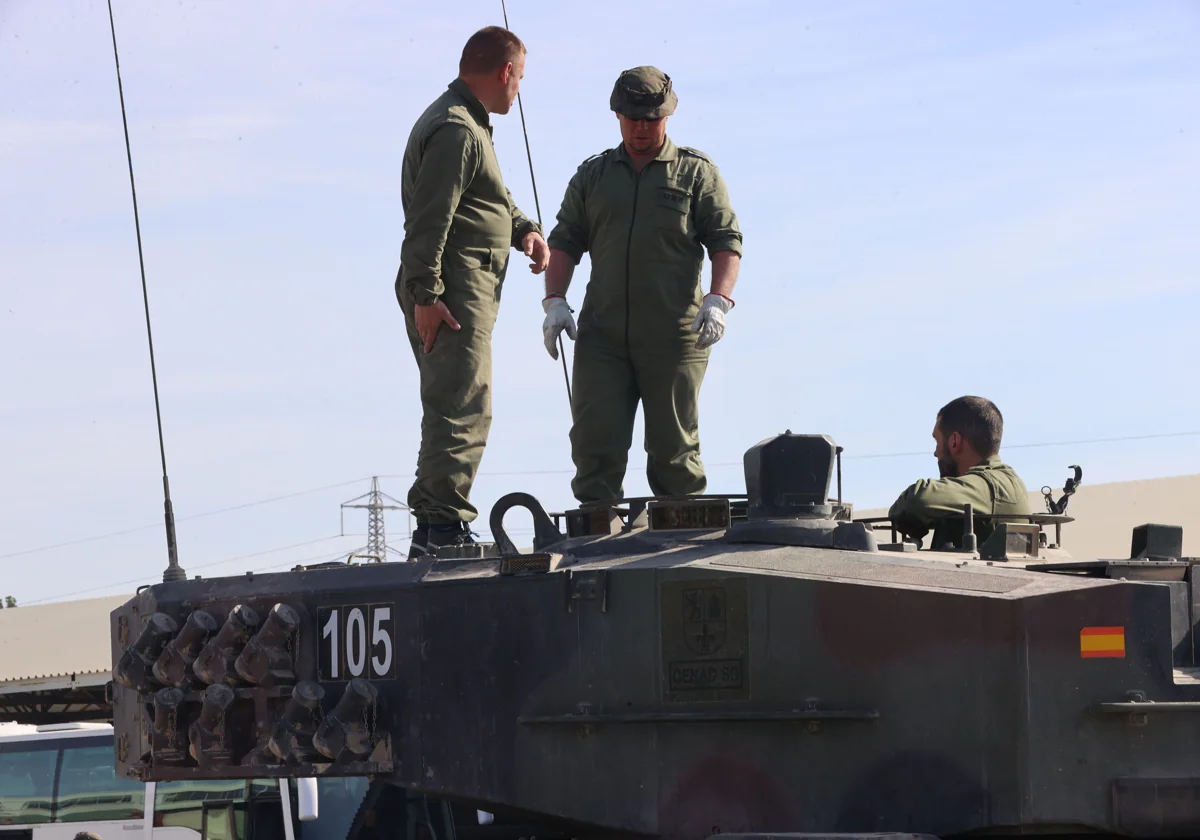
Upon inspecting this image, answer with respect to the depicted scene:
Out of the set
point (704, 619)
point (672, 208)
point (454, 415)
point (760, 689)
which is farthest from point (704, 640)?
point (672, 208)

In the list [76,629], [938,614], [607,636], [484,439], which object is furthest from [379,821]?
[76,629]

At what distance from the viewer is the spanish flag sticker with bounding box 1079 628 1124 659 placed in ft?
20.0

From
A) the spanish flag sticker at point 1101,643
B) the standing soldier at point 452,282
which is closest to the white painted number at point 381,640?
the standing soldier at point 452,282

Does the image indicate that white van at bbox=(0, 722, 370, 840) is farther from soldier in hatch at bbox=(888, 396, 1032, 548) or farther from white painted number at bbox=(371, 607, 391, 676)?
white painted number at bbox=(371, 607, 391, 676)

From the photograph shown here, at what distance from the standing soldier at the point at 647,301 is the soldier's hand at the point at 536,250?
0.11 m

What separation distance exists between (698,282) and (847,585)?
256 cm

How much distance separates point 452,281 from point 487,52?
113 cm

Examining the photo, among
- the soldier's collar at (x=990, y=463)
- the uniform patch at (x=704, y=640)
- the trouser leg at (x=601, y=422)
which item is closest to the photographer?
the uniform patch at (x=704, y=640)

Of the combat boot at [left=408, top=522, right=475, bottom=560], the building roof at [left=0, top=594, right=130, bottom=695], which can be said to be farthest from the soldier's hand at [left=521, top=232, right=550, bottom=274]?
the building roof at [left=0, top=594, right=130, bottom=695]

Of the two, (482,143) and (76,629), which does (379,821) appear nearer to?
(482,143)

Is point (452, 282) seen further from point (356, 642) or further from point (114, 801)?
point (114, 801)

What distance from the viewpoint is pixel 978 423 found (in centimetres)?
877

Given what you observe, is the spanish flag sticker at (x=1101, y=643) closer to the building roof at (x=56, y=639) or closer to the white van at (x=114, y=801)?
the white van at (x=114, y=801)

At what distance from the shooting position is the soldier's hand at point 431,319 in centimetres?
784
